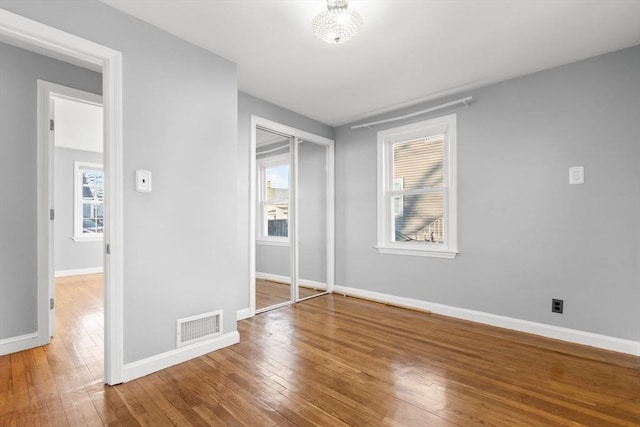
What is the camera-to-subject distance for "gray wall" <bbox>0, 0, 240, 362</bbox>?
83.4 inches

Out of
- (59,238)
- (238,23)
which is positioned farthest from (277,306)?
(59,238)

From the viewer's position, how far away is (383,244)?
4176mm

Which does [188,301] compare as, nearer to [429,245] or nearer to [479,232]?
[429,245]

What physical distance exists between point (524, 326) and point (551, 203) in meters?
1.24

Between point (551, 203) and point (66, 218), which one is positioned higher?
point (551, 203)

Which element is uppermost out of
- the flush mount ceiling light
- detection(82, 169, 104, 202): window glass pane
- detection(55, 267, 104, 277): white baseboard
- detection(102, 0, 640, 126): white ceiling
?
detection(102, 0, 640, 126): white ceiling

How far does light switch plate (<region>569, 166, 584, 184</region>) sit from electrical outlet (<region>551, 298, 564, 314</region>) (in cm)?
112

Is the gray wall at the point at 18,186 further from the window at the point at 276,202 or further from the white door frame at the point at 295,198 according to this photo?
the window at the point at 276,202

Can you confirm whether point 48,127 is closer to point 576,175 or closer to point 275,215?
point 275,215

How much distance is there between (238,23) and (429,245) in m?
3.06

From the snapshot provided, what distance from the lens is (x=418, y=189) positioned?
389cm

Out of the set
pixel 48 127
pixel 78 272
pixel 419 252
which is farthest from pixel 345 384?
pixel 78 272

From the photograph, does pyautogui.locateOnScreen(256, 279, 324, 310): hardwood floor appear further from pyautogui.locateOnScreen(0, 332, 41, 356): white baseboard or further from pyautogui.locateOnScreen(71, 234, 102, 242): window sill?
pyautogui.locateOnScreen(71, 234, 102, 242): window sill

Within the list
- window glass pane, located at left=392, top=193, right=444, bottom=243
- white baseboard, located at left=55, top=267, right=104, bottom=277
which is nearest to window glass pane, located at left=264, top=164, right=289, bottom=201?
window glass pane, located at left=392, top=193, right=444, bottom=243
